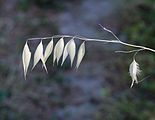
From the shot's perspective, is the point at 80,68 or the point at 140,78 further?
the point at 80,68

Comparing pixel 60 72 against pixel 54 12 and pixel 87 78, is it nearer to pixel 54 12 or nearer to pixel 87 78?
pixel 87 78

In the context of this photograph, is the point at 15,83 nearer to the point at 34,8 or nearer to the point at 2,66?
the point at 2,66

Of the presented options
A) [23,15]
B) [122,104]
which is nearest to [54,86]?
[122,104]

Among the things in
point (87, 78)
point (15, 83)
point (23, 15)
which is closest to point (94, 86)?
point (87, 78)

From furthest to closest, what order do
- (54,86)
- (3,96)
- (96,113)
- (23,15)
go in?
1. (23,15)
2. (54,86)
3. (96,113)
4. (3,96)

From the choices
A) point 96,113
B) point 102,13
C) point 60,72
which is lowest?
point 96,113

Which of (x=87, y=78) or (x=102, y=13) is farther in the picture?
(x=102, y=13)

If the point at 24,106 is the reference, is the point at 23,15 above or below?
above

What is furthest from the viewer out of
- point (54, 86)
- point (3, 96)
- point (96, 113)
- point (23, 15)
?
point (23, 15)
